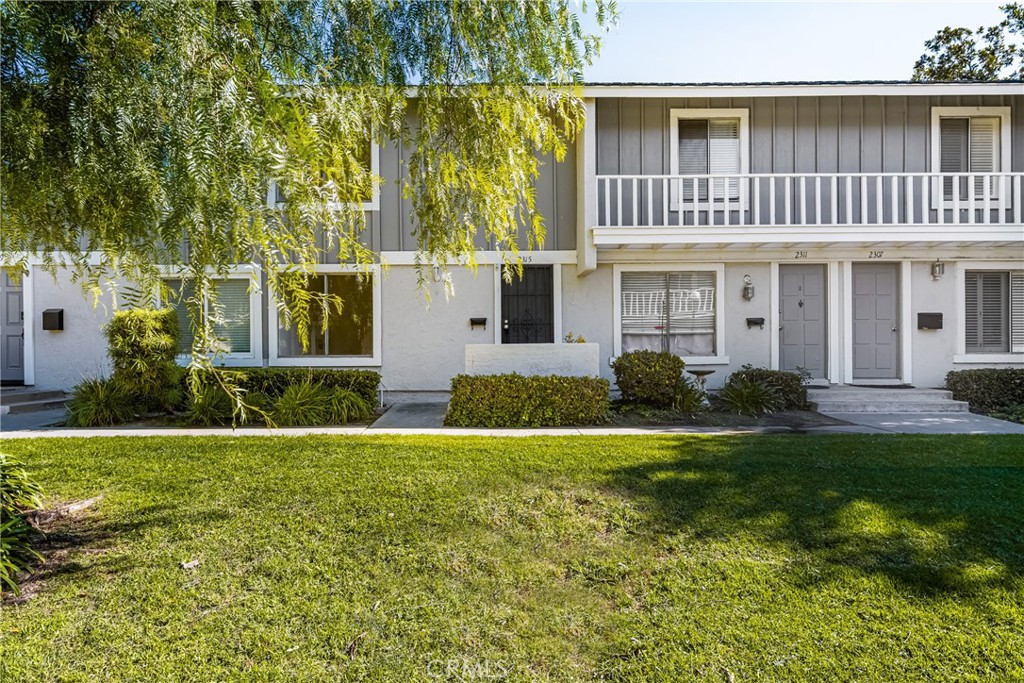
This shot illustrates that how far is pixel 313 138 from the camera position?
2600mm

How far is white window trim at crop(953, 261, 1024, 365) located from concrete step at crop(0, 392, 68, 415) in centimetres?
1667

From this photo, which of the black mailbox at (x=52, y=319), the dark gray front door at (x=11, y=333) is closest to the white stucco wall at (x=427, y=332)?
the black mailbox at (x=52, y=319)

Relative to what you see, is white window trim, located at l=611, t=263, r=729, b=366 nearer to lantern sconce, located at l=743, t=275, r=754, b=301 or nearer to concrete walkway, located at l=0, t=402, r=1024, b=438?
lantern sconce, located at l=743, t=275, r=754, b=301

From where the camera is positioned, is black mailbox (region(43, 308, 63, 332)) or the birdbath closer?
the birdbath

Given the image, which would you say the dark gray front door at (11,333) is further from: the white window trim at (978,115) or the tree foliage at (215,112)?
the white window trim at (978,115)

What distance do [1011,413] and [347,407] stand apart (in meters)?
10.6

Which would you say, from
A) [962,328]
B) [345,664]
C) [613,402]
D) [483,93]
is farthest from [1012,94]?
[345,664]

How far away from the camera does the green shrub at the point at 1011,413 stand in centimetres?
845

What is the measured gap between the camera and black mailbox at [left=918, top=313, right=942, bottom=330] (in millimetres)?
10500

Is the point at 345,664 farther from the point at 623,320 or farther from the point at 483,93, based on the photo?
the point at 623,320

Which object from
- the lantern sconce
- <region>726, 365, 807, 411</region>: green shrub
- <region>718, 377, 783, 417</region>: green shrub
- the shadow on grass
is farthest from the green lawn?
the lantern sconce

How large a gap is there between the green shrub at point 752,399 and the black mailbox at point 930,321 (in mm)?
3793

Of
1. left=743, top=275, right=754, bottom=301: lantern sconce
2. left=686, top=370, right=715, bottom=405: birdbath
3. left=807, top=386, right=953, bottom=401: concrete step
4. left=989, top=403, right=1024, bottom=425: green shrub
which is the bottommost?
left=989, top=403, right=1024, bottom=425: green shrub

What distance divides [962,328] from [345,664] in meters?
12.5
